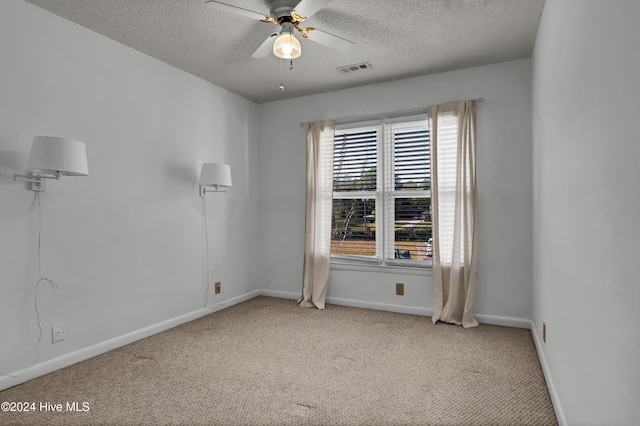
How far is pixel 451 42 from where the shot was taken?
125 inches

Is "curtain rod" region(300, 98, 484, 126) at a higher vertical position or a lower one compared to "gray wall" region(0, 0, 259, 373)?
higher

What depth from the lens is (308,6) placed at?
222cm

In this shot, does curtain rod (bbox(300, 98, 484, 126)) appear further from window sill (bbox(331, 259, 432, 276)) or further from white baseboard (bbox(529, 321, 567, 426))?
white baseboard (bbox(529, 321, 567, 426))

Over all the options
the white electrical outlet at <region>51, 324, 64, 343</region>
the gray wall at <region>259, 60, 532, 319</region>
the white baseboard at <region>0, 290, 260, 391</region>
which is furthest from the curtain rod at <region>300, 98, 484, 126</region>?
the white electrical outlet at <region>51, 324, 64, 343</region>

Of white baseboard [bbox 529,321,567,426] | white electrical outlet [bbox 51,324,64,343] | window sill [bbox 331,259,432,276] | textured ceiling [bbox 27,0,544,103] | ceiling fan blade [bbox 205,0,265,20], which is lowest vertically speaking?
white baseboard [bbox 529,321,567,426]

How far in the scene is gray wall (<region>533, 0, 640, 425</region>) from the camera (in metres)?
1.01

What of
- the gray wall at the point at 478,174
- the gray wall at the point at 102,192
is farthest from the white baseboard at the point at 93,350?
the gray wall at the point at 478,174

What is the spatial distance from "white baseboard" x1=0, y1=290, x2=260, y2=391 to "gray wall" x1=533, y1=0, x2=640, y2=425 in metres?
3.15

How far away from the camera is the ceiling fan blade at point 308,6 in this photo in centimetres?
216

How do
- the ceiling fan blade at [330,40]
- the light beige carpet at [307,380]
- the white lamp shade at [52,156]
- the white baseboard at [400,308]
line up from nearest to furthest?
the light beige carpet at [307,380]
the white lamp shade at [52,156]
the ceiling fan blade at [330,40]
the white baseboard at [400,308]

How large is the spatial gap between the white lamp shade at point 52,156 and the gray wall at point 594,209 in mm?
2796

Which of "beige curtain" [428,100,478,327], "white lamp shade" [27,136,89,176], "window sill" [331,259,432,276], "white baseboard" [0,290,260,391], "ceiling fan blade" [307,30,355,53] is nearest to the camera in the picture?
"white lamp shade" [27,136,89,176]

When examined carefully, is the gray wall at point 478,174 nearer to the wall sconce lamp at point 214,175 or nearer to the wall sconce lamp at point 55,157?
the wall sconce lamp at point 214,175

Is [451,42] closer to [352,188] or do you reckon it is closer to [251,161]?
[352,188]
